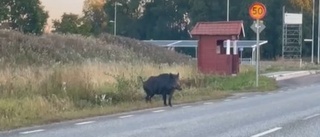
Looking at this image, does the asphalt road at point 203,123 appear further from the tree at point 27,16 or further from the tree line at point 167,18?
the tree line at point 167,18

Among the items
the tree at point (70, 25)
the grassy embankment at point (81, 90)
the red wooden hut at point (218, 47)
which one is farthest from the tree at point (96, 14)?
the grassy embankment at point (81, 90)

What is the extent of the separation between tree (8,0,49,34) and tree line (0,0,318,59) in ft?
0.37

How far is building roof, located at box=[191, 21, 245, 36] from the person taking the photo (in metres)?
42.7

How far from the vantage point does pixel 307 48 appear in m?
102

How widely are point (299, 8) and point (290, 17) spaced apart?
18.5 m

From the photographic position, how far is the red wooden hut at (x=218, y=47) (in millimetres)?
Result: 43062

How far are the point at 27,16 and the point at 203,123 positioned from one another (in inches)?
1657

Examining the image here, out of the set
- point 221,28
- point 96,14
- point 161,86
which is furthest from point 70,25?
point 161,86

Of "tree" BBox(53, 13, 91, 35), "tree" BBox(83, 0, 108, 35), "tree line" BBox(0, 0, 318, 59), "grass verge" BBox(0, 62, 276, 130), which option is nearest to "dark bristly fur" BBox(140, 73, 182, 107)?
"grass verge" BBox(0, 62, 276, 130)

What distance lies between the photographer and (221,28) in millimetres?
43594

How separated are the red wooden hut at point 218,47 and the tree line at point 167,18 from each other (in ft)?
64.9

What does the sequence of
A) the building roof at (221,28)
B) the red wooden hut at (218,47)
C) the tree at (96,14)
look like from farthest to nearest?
the tree at (96,14), the red wooden hut at (218,47), the building roof at (221,28)

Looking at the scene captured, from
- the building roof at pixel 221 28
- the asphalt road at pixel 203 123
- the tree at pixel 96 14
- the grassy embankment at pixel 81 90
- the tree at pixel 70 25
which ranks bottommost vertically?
the asphalt road at pixel 203 123

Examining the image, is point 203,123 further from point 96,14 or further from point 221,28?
point 96,14
